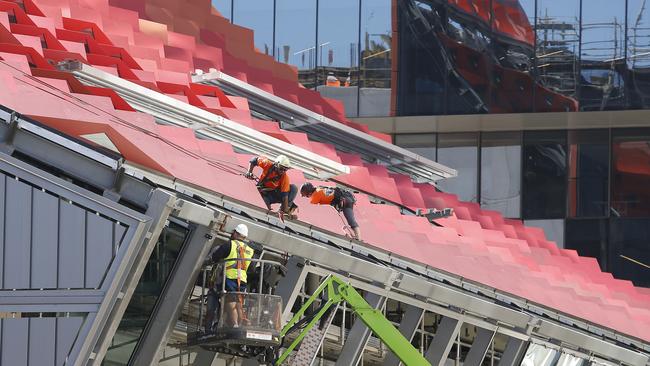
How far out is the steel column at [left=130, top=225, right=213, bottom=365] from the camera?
1723 centimetres

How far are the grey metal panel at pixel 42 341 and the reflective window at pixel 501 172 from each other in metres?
36.3

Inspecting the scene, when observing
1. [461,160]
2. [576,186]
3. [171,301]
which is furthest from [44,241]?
[461,160]

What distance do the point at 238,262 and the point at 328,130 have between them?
22.1 meters

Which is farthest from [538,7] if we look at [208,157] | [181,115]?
[208,157]

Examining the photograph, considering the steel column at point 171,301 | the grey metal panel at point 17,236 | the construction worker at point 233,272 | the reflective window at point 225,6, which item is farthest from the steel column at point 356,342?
the reflective window at point 225,6

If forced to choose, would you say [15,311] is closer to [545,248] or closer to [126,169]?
[126,169]

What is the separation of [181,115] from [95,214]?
33.6 ft

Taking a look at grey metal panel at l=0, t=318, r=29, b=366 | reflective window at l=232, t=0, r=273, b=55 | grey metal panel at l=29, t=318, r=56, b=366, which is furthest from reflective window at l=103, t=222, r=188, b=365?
reflective window at l=232, t=0, r=273, b=55

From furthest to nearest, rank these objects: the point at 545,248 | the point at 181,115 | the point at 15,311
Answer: the point at 545,248 → the point at 181,115 → the point at 15,311

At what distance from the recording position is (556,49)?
165ft

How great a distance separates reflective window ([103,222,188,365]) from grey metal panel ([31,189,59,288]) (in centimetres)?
136

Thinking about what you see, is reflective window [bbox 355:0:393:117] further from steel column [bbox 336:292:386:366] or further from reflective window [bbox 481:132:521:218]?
steel column [bbox 336:292:386:366]

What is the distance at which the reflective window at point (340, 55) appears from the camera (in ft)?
171

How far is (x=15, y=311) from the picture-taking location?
1565cm
